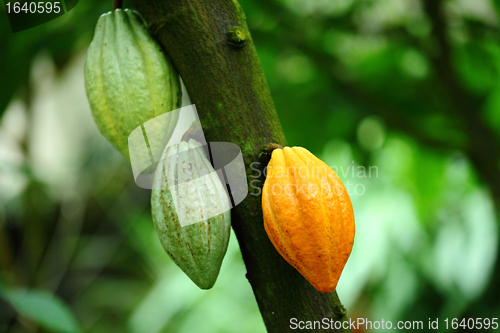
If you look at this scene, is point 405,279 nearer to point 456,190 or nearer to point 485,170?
point 456,190

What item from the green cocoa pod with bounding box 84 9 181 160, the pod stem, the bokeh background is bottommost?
the bokeh background

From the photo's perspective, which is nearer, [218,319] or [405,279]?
[405,279]

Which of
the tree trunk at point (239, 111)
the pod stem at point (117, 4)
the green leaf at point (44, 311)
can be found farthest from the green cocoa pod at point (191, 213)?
the green leaf at point (44, 311)

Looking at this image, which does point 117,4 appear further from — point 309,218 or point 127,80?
point 309,218

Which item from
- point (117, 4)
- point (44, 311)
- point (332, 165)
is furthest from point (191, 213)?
point (332, 165)

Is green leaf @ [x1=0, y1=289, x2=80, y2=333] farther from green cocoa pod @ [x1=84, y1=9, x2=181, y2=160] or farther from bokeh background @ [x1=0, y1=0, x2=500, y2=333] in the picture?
green cocoa pod @ [x1=84, y1=9, x2=181, y2=160]

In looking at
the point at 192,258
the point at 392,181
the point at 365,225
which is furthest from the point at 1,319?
the point at 192,258

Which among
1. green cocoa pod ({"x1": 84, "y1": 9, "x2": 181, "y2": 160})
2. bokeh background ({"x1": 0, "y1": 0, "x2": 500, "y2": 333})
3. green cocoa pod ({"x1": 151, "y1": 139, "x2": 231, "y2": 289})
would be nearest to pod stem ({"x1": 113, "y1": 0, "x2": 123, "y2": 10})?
green cocoa pod ({"x1": 84, "y1": 9, "x2": 181, "y2": 160})
